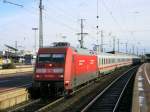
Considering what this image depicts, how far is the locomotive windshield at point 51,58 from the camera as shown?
70.7 ft

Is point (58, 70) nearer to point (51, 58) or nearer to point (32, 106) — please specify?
point (51, 58)

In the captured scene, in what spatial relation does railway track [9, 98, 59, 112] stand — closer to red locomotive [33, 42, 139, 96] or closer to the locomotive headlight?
red locomotive [33, 42, 139, 96]

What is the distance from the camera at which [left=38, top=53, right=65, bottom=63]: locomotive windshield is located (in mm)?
21547

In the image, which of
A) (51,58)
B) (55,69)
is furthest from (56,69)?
(51,58)

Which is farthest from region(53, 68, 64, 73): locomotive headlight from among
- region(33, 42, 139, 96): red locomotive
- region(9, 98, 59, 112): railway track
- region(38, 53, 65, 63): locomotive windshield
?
region(9, 98, 59, 112): railway track

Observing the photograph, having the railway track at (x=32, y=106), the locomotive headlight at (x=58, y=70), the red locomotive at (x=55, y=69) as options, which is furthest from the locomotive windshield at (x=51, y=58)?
the railway track at (x=32, y=106)

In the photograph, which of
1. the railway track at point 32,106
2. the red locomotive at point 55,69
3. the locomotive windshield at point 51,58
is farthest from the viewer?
the locomotive windshield at point 51,58

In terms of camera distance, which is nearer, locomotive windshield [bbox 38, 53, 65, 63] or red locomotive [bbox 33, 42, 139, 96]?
red locomotive [bbox 33, 42, 139, 96]

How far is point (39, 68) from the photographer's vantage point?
856 inches

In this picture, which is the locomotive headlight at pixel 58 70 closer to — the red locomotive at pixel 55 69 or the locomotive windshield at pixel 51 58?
the red locomotive at pixel 55 69

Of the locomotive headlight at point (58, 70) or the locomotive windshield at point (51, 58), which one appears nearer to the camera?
the locomotive headlight at point (58, 70)

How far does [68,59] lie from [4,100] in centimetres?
504

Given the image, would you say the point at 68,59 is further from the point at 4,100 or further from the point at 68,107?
the point at 4,100

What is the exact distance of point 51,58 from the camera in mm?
21812
